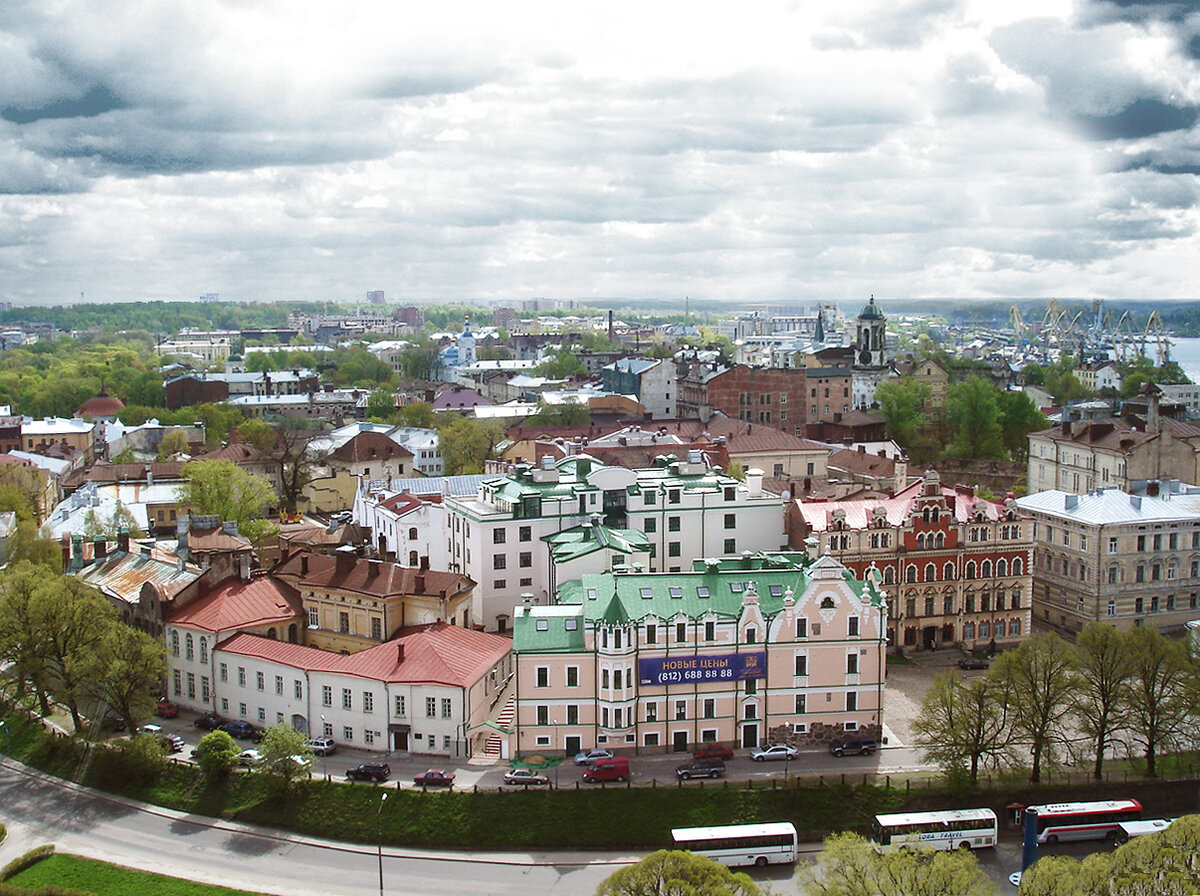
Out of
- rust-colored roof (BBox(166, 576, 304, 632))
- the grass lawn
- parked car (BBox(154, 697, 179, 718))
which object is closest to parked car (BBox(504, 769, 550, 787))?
the grass lawn

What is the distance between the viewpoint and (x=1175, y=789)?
1839 inches

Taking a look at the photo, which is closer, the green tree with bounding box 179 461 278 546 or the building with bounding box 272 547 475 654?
the building with bounding box 272 547 475 654

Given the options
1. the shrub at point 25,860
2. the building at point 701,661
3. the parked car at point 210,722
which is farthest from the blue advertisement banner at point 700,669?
the shrub at point 25,860

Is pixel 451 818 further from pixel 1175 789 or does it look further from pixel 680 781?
pixel 1175 789

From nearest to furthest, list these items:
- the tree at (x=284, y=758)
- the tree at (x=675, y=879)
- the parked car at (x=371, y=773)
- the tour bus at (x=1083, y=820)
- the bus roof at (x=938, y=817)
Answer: the tree at (x=675, y=879)
the bus roof at (x=938, y=817)
the tour bus at (x=1083, y=820)
the tree at (x=284, y=758)
the parked car at (x=371, y=773)

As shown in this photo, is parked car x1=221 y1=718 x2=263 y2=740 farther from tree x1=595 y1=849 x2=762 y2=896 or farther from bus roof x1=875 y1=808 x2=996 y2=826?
bus roof x1=875 y1=808 x2=996 y2=826

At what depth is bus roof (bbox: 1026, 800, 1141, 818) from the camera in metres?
42.8

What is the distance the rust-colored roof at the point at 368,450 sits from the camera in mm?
97500

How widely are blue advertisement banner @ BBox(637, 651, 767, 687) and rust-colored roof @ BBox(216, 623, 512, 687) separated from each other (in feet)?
22.5

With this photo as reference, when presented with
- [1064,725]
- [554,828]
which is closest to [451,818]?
[554,828]

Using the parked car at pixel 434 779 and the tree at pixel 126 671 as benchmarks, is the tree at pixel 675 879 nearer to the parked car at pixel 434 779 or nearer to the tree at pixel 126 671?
the parked car at pixel 434 779

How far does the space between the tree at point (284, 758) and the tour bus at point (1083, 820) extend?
85.9 feet

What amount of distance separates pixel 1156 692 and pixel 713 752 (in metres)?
17.4

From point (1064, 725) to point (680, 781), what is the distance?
1624 centimetres
